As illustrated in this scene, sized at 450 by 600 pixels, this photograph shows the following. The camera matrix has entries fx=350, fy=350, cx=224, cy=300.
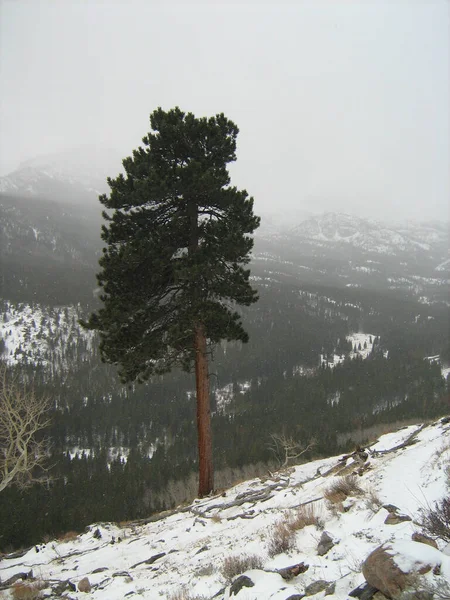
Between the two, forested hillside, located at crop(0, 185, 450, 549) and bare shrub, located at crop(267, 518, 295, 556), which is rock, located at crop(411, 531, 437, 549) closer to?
bare shrub, located at crop(267, 518, 295, 556)

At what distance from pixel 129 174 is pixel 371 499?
11.3m

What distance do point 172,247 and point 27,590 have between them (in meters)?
9.37

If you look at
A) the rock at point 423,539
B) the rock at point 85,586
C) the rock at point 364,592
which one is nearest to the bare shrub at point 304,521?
the rock at point 423,539

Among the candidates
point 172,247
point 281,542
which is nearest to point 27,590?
point 281,542

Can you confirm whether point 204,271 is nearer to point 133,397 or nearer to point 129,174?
point 129,174

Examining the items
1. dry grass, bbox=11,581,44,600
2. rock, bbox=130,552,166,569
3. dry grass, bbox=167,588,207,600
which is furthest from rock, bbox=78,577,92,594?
dry grass, bbox=167,588,207,600

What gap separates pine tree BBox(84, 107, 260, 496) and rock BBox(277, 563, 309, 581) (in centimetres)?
754

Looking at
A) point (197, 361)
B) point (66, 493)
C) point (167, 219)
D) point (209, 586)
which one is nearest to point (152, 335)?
point (197, 361)

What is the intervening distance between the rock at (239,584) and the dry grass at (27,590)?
472cm

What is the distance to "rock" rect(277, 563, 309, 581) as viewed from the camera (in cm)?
454

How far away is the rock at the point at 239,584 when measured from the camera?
15.0 ft

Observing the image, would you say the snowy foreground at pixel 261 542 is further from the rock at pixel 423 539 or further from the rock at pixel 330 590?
the rock at pixel 423 539

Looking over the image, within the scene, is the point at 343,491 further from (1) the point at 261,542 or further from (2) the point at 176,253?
(2) the point at 176,253

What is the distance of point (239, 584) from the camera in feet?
15.2
